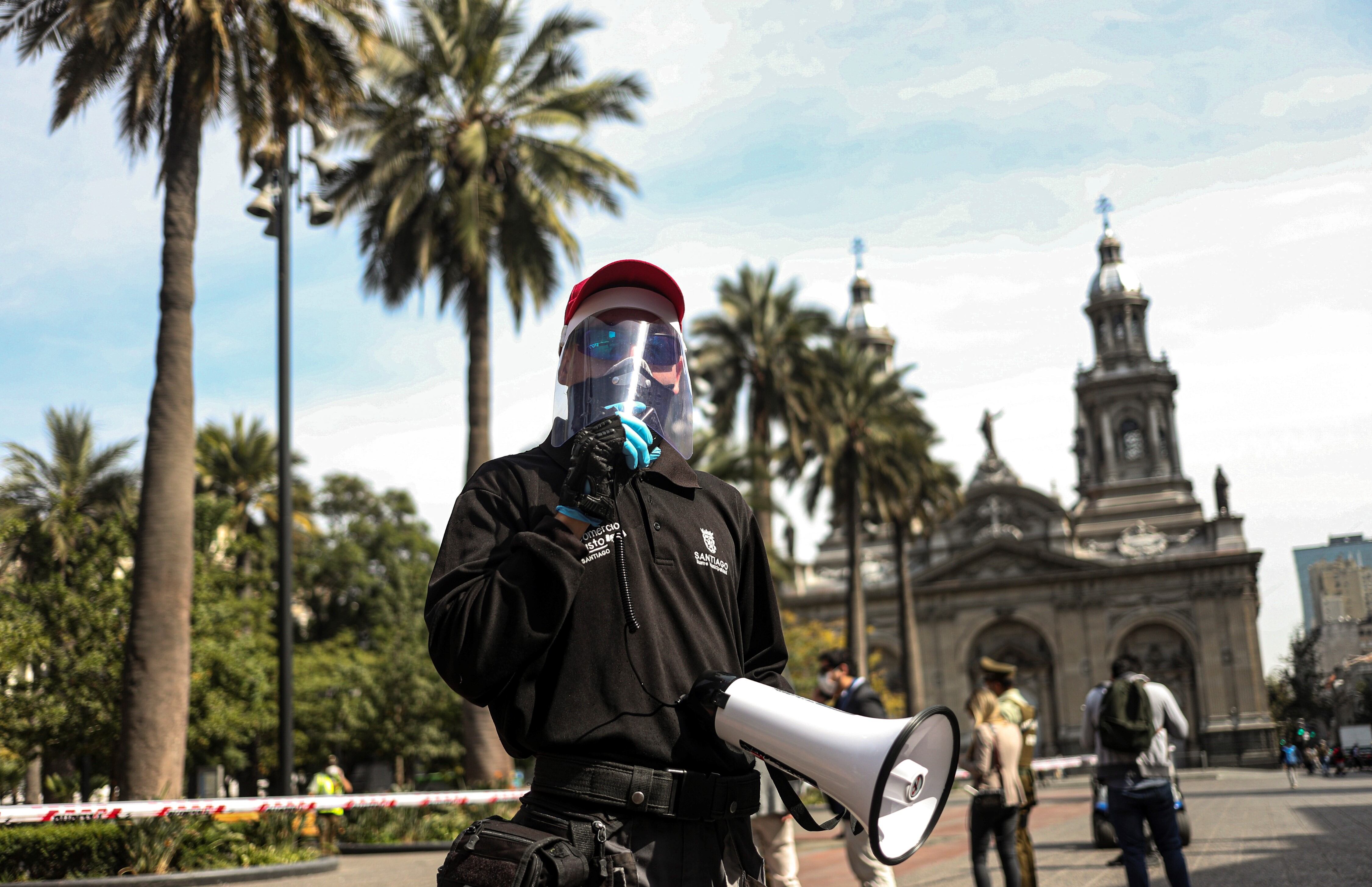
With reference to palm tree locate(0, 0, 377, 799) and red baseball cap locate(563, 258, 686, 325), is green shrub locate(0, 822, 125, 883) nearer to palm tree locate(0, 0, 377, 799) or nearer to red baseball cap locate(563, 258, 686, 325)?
palm tree locate(0, 0, 377, 799)

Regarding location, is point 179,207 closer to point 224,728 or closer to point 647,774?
point 647,774

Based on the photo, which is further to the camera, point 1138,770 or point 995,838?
point 995,838

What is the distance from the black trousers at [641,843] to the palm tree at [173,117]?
11.5m

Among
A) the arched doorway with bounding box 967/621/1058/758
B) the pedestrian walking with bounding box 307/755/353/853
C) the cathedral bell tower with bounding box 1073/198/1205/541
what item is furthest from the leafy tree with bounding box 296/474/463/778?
the cathedral bell tower with bounding box 1073/198/1205/541

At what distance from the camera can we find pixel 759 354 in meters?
32.1

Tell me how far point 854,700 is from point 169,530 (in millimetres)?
8717

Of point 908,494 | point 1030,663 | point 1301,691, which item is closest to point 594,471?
point 908,494

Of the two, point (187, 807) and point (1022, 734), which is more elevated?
point (1022, 734)

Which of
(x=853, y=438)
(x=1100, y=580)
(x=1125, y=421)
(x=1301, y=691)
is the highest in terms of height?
(x=1125, y=421)

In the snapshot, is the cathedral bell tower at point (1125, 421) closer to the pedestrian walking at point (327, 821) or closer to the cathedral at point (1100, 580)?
the cathedral at point (1100, 580)

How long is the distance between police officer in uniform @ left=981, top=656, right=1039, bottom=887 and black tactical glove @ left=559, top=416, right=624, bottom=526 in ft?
22.2

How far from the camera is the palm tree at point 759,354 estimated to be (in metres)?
31.8

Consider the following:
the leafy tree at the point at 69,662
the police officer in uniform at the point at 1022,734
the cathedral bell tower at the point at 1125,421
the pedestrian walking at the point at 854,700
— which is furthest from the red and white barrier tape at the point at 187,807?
the cathedral bell tower at the point at 1125,421

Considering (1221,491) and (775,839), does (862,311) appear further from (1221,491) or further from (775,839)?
(775,839)
